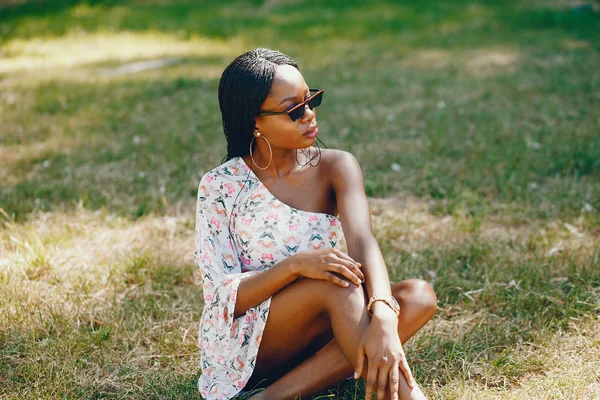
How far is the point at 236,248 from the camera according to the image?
2.79 metres

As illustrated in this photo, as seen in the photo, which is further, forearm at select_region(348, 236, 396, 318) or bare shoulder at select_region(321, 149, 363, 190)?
bare shoulder at select_region(321, 149, 363, 190)

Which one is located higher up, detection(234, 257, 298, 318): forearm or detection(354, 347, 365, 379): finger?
detection(234, 257, 298, 318): forearm

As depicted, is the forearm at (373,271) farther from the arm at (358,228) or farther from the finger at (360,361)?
the finger at (360,361)

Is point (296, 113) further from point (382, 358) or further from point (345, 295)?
point (382, 358)

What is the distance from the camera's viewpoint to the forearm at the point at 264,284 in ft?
8.19

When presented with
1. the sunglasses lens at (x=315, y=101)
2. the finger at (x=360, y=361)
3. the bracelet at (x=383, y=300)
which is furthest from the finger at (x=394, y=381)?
the sunglasses lens at (x=315, y=101)

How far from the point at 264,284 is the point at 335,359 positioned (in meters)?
0.40

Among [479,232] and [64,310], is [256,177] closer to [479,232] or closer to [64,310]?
[64,310]

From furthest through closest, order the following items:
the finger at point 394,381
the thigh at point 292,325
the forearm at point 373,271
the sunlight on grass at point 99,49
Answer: the sunlight on grass at point 99,49
the thigh at point 292,325
the forearm at point 373,271
the finger at point 394,381

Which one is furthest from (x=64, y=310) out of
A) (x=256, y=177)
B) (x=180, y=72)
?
(x=180, y=72)

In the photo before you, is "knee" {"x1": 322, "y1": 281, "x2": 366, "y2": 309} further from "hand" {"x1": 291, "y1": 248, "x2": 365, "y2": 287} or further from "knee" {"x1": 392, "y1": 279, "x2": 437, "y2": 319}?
"knee" {"x1": 392, "y1": 279, "x2": 437, "y2": 319}

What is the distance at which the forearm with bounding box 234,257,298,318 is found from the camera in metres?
2.50

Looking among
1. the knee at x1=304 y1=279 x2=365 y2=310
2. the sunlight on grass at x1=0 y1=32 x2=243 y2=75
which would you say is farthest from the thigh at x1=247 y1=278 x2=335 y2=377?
the sunlight on grass at x1=0 y1=32 x2=243 y2=75

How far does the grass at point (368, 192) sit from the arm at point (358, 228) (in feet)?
1.72
